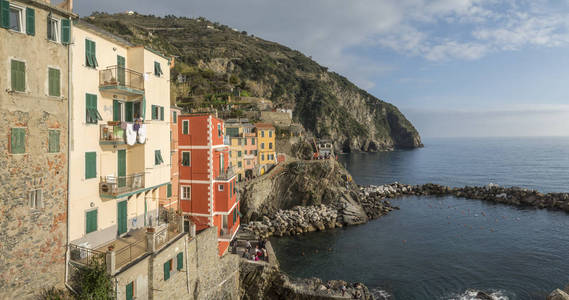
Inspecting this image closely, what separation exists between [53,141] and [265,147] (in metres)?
42.6

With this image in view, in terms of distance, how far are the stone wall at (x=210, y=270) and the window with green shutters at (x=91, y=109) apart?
8275 mm

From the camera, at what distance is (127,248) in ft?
45.5

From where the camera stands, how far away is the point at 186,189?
24891 millimetres

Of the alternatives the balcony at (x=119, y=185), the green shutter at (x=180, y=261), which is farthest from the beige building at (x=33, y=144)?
the green shutter at (x=180, y=261)

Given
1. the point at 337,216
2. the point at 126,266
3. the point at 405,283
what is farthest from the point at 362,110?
the point at 126,266

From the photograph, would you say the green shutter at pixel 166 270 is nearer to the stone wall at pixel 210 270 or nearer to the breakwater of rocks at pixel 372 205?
the stone wall at pixel 210 270

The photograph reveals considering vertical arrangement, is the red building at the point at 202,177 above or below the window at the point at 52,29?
below

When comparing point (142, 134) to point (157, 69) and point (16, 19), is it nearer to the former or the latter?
point (157, 69)

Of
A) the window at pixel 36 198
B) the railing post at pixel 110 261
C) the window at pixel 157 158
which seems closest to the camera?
the window at pixel 36 198

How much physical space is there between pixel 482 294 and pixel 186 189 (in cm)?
2744

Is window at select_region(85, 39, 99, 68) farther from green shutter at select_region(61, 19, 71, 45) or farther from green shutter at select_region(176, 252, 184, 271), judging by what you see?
green shutter at select_region(176, 252, 184, 271)

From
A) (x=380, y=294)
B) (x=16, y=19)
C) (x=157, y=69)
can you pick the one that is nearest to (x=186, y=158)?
(x=157, y=69)

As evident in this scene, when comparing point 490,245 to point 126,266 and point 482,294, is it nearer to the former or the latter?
point 482,294

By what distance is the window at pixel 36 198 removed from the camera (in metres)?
10.7
